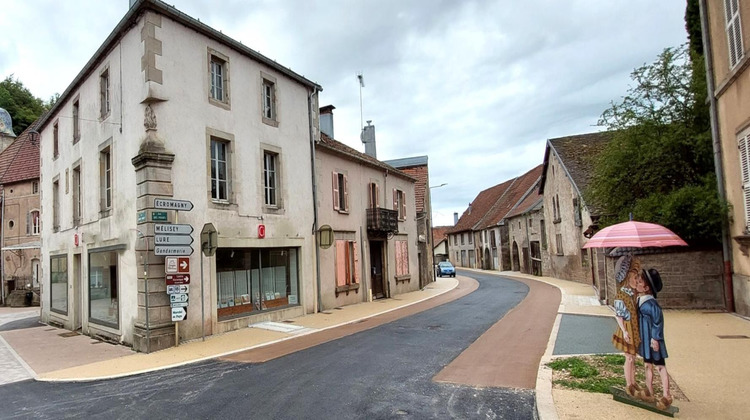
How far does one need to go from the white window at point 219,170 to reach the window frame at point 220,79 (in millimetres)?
1054

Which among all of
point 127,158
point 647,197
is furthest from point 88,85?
point 647,197

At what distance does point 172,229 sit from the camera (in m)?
10.2

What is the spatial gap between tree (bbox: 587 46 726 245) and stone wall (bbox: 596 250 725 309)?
1.72 feet

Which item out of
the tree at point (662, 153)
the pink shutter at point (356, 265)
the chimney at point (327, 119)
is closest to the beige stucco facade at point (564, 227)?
the tree at point (662, 153)

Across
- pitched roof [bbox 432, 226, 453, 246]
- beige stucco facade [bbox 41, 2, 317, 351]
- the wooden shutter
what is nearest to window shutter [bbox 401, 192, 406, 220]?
the wooden shutter

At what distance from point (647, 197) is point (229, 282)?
42.7ft

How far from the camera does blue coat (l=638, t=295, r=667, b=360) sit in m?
4.78

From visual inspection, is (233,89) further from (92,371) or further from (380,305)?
(380,305)

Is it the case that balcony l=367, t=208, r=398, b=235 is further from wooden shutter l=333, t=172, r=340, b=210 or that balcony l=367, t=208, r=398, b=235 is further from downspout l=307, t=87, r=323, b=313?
downspout l=307, t=87, r=323, b=313

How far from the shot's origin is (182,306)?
33.7ft

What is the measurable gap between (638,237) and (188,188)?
9.80 meters

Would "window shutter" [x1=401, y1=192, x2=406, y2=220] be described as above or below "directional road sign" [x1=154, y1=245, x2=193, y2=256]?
above

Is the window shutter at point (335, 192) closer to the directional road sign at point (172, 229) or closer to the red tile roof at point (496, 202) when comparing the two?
the directional road sign at point (172, 229)

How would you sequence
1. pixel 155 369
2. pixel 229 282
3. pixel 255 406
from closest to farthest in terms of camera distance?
pixel 255 406 < pixel 155 369 < pixel 229 282
